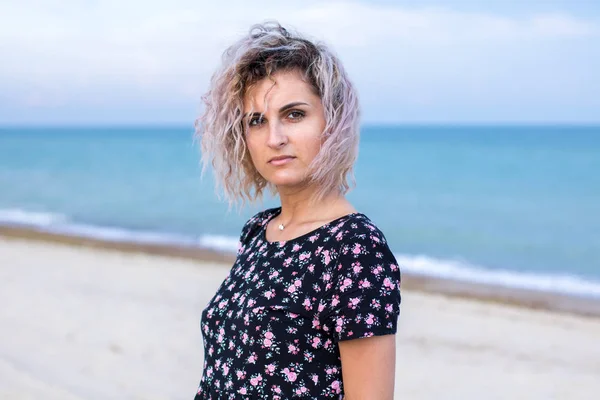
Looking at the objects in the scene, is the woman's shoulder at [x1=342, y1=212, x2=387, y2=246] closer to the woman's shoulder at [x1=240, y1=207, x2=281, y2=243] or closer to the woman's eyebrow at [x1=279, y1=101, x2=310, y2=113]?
the woman's eyebrow at [x1=279, y1=101, x2=310, y2=113]

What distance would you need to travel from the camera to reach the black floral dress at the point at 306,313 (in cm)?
166

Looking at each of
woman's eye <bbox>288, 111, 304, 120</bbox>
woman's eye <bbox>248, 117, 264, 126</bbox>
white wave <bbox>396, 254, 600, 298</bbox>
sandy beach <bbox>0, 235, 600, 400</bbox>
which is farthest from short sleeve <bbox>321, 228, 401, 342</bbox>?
white wave <bbox>396, 254, 600, 298</bbox>

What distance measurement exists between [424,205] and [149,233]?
1027 centimetres

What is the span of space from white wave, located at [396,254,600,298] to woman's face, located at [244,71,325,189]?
8962mm

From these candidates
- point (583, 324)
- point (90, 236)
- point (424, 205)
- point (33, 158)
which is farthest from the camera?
point (33, 158)

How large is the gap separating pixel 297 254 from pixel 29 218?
18241 mm

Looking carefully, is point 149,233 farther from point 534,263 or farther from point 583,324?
point 583,324

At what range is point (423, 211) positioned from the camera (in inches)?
806

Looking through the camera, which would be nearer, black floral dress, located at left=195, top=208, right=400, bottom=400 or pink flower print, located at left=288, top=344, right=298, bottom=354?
black floral dress, located at left=195, top=208, right=400, bottom=400

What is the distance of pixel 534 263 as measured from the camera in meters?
12.3

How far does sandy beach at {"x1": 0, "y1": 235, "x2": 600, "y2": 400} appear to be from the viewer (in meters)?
5.66

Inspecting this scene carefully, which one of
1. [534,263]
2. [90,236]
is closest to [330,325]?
[534,263]

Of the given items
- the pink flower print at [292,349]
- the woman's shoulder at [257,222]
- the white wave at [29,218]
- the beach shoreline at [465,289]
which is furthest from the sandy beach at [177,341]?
the white wave at [29,218]

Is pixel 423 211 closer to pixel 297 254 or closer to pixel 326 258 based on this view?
pixel 297 254
